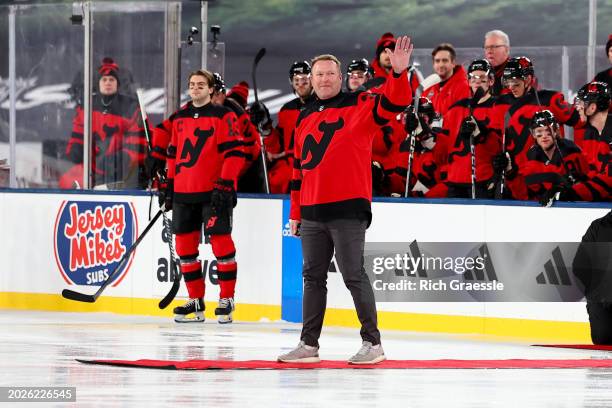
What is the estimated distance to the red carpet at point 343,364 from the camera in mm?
7270

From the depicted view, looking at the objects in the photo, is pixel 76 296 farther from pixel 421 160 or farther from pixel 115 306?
pixel 421 160

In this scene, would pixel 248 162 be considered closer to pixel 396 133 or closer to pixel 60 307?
pixel 396 133

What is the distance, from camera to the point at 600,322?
8.88m

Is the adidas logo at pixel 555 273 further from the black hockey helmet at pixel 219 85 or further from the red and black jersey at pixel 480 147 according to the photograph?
the black hockey helmet at pixel 219 85

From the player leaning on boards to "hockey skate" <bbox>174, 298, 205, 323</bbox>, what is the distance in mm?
2852

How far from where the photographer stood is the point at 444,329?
382 inches

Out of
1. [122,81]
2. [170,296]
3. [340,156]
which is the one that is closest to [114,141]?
[122,81]

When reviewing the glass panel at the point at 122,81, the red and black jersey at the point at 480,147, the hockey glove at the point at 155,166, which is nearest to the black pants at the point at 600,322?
the red and black jersey at the point at 480,147

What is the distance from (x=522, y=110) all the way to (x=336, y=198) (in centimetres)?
280

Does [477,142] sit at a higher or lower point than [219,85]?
lower

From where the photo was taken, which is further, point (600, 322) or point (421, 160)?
point (421, 160)

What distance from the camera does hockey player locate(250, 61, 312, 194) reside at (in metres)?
11.0

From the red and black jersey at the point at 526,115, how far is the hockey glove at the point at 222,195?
1.76 m

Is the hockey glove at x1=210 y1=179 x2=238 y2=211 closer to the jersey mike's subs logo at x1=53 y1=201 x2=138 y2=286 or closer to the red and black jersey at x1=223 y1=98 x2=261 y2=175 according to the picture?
the red and black jersey at x1=223 y1=98 x2=261 y2=175
